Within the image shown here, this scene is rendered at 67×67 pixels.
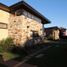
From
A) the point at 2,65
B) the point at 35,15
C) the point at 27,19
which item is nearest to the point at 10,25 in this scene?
the point at 27,19

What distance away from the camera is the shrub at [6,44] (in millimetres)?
17397

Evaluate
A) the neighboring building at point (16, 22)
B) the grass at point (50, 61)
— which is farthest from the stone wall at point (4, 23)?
the grass at point (50, 61)

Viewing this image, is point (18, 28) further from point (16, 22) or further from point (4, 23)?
point (4, 23)

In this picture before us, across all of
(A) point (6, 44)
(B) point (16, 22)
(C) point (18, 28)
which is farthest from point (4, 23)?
(A) point (6, 44)

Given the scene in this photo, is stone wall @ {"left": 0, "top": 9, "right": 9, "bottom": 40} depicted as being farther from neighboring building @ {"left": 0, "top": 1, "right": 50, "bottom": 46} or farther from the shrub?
the shrub

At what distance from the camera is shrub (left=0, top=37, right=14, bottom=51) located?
685 inches

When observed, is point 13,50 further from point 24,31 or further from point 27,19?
point 27,19

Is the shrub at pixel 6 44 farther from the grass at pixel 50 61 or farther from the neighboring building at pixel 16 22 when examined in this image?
the grass at pixel 50 61

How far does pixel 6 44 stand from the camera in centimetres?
1791

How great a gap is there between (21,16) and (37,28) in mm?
5812

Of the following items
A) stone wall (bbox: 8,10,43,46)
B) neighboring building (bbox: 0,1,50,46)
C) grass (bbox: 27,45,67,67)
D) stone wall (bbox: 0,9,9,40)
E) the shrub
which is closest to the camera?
grass (bbox: 27,45,67,67)

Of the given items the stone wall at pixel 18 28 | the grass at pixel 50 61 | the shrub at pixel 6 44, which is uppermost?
the stone wall at pixel 18 28

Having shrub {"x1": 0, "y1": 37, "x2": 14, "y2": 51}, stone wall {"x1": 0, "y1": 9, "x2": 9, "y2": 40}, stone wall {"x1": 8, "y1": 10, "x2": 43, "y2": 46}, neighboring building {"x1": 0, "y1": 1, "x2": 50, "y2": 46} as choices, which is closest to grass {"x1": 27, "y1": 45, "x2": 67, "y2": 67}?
shrub {"x1": 0, "y1": 37, "x2": 14, "y2": 51}

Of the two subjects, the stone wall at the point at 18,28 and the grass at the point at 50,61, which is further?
the stone wall at the point at 18,28
